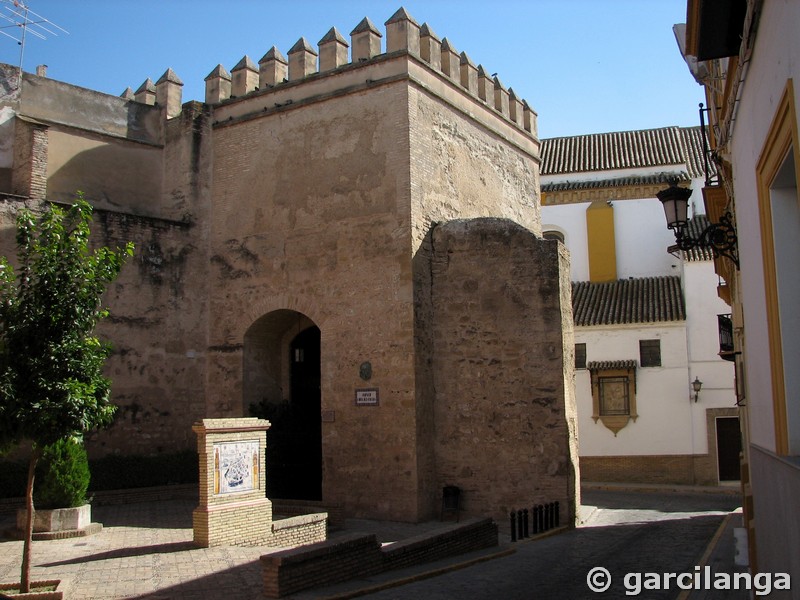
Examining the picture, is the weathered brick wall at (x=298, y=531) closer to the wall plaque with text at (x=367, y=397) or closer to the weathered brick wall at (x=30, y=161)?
the wall plaque with text at (x=367, y=397)

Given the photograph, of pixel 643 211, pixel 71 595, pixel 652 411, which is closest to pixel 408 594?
pixel 71 595

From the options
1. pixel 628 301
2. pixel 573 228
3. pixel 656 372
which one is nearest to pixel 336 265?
pixel 656 372

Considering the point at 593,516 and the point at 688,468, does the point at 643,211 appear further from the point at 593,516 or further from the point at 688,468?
the point at 593,516

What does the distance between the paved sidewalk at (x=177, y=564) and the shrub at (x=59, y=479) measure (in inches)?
23.6

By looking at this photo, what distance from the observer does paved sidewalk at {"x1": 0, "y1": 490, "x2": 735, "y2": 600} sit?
7926 millimetres

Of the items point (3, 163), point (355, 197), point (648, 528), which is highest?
point (3, 163)

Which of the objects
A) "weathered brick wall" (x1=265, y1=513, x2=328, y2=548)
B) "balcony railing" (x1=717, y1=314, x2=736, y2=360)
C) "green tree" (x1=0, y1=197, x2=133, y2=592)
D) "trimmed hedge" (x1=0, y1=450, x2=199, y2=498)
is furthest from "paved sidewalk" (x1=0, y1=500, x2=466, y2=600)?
"balcony railing" (x1=717, y1=314, x2=736, y2=360)

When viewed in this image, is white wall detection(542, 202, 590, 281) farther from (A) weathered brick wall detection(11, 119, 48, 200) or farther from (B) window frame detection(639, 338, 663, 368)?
(A) weathered brick wall detection(11, 119, 48, 200)

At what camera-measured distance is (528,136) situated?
18.0 metres

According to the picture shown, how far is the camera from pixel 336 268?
1411 cm

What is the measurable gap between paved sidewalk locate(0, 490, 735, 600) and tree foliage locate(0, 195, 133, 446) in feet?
5.35

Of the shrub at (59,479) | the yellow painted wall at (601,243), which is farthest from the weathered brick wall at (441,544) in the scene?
the yellow painted wall at (601,243)

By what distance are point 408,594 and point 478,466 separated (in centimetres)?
539

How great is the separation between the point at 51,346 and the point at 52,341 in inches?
3.7
